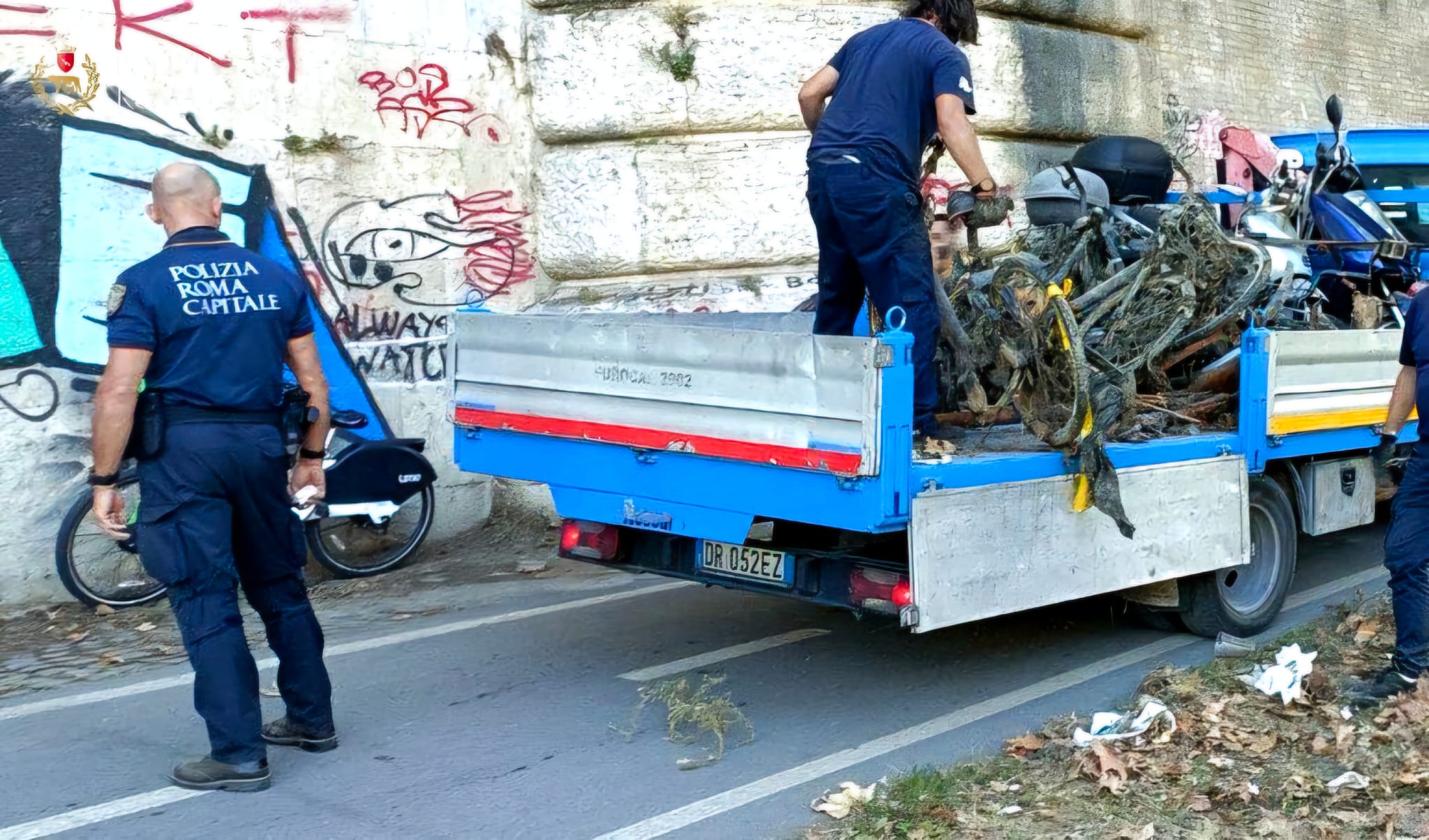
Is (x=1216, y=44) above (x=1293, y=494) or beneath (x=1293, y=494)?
above

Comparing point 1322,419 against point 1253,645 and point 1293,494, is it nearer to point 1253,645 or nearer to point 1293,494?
point 1293,494

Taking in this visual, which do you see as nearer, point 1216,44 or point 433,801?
point 433,801

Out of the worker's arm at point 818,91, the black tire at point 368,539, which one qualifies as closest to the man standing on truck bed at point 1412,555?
the worker's arm at point 818,91

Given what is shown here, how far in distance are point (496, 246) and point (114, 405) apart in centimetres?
490

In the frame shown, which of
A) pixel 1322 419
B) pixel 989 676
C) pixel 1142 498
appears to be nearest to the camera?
pixel 1142 498

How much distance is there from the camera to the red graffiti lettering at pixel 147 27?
7.14 m

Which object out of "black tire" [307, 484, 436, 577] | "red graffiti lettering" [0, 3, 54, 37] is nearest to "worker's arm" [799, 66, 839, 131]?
"black tire" [307, 484, 436, 577]

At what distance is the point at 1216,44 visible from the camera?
42.2 feet

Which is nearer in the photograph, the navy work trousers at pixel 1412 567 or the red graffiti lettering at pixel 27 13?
the navy work trousers at pixel 1412 567

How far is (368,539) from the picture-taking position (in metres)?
7.90

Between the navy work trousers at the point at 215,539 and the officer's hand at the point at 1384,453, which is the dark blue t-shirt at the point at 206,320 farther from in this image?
the officer's hand at the point at 1384,453

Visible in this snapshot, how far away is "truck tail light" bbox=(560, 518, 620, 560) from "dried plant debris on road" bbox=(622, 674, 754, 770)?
0.58 metres

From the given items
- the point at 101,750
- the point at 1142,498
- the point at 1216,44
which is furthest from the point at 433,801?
the point at 1216,44

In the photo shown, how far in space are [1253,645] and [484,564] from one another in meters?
4.20
